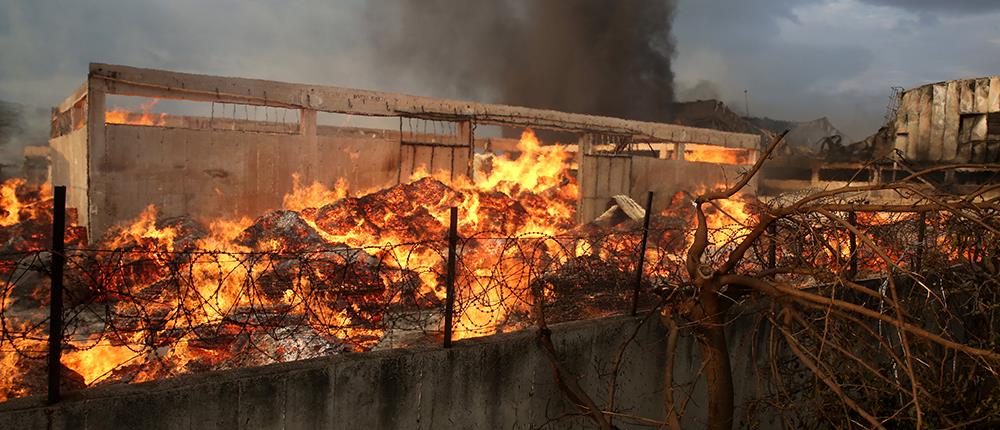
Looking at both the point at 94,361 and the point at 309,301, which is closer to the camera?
the point at 94,361

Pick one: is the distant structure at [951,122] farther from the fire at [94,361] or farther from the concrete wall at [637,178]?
the fire at [94,361]

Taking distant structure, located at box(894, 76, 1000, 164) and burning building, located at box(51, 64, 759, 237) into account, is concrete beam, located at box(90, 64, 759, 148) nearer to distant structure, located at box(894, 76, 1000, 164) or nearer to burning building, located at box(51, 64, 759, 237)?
burning building, located at box(51, 64, 759, 237)

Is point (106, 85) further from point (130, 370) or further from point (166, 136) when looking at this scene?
point (130, 370)

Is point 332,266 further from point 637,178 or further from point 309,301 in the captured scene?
point 637,178

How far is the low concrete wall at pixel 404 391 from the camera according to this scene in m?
3.89

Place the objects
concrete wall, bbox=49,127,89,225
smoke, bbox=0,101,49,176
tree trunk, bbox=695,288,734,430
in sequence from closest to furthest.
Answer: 1. tree trunk, bbox=695,288,734,430
2. concrete wall, bbox=49,127,89,225
3. smoke, bbox=0,101,49,176

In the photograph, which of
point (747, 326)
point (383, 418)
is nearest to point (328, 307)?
point (383, 418)

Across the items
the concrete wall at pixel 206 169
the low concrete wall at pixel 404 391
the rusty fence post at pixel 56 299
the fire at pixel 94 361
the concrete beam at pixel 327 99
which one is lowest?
the fire at pixel 94 361

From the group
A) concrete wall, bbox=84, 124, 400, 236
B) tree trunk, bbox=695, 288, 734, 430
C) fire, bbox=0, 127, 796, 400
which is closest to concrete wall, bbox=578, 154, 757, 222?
fire, bbox=0, 127, 796, 400

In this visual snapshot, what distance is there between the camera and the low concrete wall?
389 centimetres

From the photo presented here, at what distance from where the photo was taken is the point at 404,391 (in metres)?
4.80

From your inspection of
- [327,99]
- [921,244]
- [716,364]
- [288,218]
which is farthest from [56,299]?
[327,99]

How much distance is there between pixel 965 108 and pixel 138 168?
29.1m

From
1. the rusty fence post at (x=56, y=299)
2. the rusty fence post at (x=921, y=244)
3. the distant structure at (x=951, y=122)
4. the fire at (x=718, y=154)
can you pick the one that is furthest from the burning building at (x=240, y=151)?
the distant structure at (x=951, y=122)
